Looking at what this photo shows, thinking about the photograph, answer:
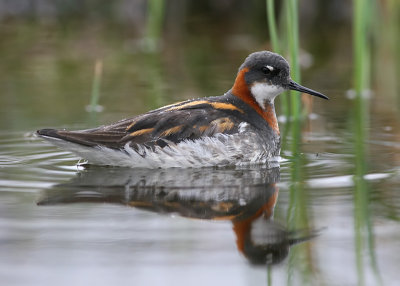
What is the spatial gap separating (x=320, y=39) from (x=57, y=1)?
6318 mm

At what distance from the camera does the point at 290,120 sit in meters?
9.36

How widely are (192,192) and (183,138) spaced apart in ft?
3.20

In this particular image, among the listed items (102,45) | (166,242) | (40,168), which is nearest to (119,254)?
(166,242)

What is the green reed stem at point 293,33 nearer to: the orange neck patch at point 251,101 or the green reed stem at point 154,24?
the orange neck patch at point 251,101

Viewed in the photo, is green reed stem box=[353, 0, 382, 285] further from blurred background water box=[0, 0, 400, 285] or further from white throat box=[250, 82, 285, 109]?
white throat box=[250, 82, 285, 109]

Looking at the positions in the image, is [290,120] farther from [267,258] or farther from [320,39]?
[320,39]

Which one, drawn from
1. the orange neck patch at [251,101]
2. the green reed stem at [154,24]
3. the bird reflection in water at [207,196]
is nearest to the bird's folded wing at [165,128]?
the bird reflection in water at [207,196]

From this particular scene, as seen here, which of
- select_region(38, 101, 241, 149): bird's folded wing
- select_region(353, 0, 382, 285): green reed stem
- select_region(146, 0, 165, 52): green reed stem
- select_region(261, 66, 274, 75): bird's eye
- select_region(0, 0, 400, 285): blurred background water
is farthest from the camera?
select_region(146, 0, 165, 52): green reed stem

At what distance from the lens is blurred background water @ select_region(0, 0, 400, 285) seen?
4.42 metres

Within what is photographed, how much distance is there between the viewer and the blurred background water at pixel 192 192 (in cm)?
442

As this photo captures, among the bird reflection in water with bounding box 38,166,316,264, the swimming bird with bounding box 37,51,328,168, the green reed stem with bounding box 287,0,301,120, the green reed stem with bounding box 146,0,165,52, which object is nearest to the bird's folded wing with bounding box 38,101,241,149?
the swimming bird with bounding box 37,51,328,168

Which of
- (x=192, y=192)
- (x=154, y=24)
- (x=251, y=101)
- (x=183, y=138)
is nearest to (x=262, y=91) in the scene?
(x=251, y=101)

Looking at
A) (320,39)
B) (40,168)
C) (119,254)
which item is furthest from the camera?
(320,39)

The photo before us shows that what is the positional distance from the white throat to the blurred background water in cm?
60
